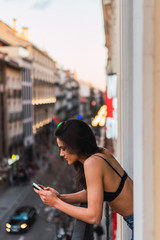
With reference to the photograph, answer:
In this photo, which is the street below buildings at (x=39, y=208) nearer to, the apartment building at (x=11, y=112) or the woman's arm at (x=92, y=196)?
the apartment building at (x=11, y=112)

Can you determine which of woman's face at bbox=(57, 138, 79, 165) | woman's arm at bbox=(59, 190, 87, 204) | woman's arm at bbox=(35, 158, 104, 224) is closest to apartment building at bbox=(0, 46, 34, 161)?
woman's arm at bbox=(59, 190, 87, 204)

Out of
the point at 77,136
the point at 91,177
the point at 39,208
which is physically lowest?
the point at 39,208

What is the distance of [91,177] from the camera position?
1.34m

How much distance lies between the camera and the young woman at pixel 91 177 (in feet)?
4.37

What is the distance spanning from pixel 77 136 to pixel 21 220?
1204cm

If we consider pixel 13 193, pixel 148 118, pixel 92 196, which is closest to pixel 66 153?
pixel 92 196

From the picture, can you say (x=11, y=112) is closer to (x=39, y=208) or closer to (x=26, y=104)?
(x=26, y=104)

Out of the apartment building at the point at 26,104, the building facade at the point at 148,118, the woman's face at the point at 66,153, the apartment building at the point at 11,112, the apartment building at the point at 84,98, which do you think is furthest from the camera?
the apartment building at the point at 84,98

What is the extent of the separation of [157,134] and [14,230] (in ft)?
37.9

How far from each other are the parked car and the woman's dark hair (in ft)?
34.9

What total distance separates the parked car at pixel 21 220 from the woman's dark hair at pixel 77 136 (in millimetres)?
10624

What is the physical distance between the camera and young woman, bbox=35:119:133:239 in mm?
1333

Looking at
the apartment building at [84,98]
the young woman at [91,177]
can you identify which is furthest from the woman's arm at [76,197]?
the apartment building at [84,98]

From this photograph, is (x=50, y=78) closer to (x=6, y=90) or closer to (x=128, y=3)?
(x=6, y=90)
